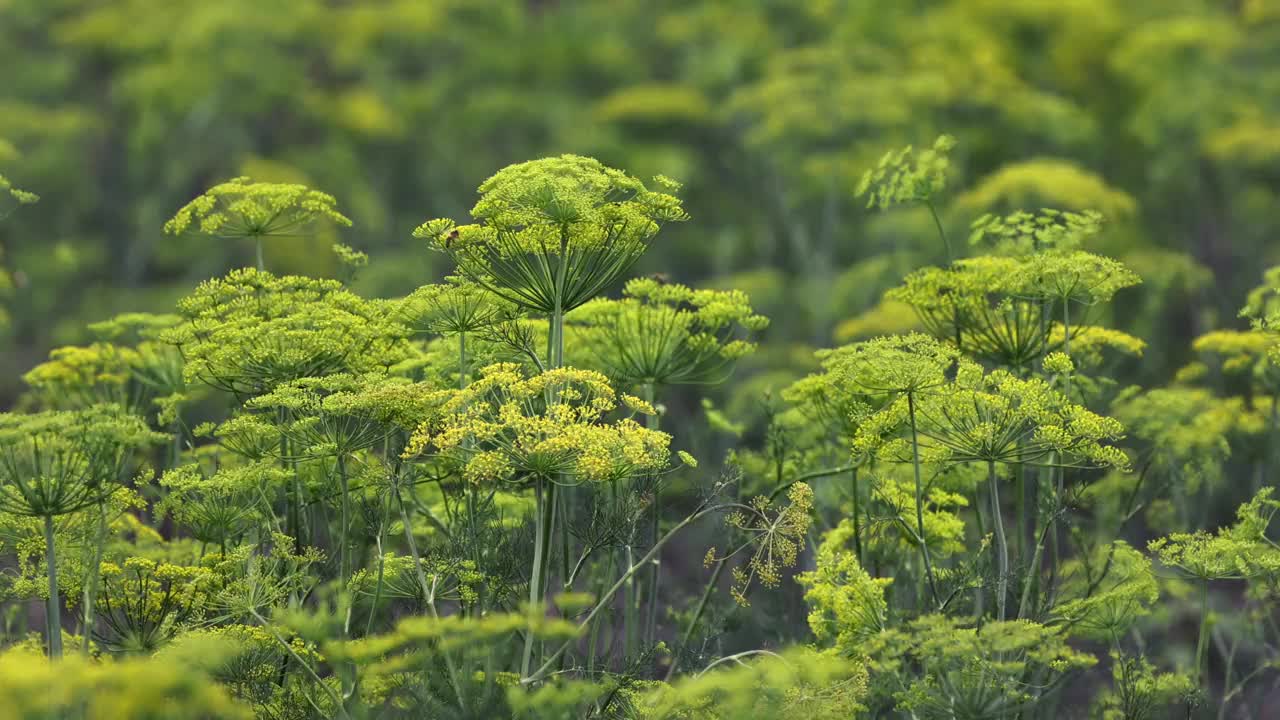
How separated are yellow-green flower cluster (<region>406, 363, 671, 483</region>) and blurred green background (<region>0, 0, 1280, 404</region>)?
1276 cm

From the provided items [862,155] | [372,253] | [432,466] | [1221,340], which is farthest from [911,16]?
[432,466]

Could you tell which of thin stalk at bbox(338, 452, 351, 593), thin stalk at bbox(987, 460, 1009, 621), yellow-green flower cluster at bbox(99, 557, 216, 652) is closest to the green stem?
thin stalk at bbox(338, 452, 351, 593)

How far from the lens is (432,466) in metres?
9.86

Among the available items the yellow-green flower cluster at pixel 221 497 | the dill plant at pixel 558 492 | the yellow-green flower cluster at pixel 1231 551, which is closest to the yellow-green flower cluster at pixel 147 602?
the dill plant at pixel 558 492

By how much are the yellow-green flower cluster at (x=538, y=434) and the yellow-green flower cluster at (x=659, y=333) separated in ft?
6.36

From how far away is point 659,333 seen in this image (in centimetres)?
1089

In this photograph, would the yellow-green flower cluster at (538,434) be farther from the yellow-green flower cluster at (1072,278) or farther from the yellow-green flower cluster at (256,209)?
the yellow-green flower cluster at (1072,278)

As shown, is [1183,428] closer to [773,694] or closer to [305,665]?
[773,694]

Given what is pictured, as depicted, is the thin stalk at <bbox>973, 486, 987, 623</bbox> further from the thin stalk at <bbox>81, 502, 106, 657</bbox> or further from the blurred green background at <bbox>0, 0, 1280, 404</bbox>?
the blurred green background at <bbox>0, 0, 1280, 404</bbox>

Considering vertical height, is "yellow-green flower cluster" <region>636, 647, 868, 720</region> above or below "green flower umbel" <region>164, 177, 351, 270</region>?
below

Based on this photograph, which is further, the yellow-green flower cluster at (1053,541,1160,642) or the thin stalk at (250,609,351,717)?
the yellow-green flower cluster at (1053,541,1160,642)

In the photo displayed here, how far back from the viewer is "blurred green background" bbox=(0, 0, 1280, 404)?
81.5 ft

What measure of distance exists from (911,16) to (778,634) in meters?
Answer: 22.5

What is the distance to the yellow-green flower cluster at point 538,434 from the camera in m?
8.16
